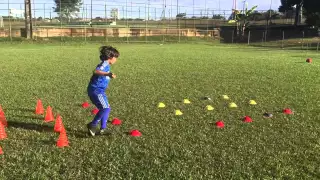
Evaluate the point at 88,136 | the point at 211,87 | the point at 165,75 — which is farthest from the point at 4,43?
the point at 88,136

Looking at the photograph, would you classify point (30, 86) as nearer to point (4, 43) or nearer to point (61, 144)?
point (61, 144)

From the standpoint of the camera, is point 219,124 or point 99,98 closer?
point 99,98

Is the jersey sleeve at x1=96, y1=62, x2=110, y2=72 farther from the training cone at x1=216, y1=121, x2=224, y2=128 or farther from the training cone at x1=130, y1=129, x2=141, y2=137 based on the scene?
the training cone at x1=216, y1=121, x2=224, y2=128

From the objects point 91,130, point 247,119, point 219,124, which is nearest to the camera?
point 91,130

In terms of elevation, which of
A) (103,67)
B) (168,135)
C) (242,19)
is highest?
(242,19)

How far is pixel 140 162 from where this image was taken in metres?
4.39

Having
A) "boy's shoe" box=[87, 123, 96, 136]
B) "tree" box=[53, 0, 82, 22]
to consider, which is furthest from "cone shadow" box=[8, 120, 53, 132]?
"tree" box=[53, 0, 82, 22]

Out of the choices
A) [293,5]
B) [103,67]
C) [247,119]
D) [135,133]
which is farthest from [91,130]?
[293,5]

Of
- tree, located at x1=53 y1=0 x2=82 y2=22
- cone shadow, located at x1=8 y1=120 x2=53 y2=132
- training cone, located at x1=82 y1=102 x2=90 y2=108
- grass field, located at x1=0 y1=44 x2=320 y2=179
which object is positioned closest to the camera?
grass field, located at x1=0 y1=44 x2=320 y2=179

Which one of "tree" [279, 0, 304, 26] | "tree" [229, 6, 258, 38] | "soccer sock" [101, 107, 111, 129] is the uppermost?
"tree" [279, 0, 304, 26]

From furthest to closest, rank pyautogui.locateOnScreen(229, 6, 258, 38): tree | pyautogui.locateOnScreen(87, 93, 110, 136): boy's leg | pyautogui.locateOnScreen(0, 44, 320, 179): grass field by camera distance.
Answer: pyautogui.locateOnScreen(229, 6, 258, 38): tree
pyautogui.locateOnScreen(87, 93, 110, 136): boy's leg
pyautogui.locateOnScreen(0, 44, 320, 179): grass field

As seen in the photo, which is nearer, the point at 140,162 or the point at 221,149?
the point at 140,162

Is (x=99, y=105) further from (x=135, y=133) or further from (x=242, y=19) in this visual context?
(x=242, y=19)

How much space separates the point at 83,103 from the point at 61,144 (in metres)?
2.79
